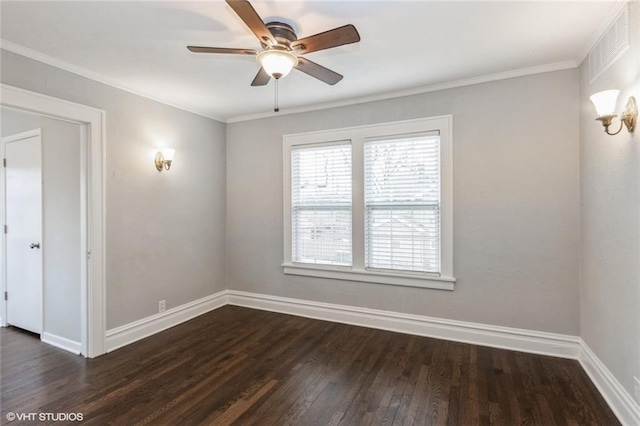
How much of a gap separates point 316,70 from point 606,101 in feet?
6.21

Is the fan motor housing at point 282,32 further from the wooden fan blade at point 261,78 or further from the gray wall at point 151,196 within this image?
the gray wall at point 151,196

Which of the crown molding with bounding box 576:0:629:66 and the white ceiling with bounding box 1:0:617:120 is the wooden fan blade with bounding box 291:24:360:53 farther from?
the crown molding with bounding box 576:0:629:66

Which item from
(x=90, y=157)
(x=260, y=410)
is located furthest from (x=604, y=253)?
(x=90, y=157)

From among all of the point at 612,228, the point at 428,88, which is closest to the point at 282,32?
the point at 428,88

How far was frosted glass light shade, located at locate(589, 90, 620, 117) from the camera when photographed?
1.98 metres

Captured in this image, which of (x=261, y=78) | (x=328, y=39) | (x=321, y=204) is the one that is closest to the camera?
(x=328, y=39)

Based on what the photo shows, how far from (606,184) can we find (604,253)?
51 centimetres

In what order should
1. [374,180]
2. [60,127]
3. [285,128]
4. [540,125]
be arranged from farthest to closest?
[285,128], [374,180], [60,127], [540,125]

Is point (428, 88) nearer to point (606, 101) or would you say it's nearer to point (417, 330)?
point (606, 101)

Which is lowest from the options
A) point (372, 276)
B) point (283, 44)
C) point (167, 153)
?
point (372, 276)

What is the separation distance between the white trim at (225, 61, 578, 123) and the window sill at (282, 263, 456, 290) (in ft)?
6.50

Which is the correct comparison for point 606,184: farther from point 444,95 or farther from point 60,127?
point 60,127

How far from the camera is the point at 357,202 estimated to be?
3693 mm

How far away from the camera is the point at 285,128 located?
414 cm
